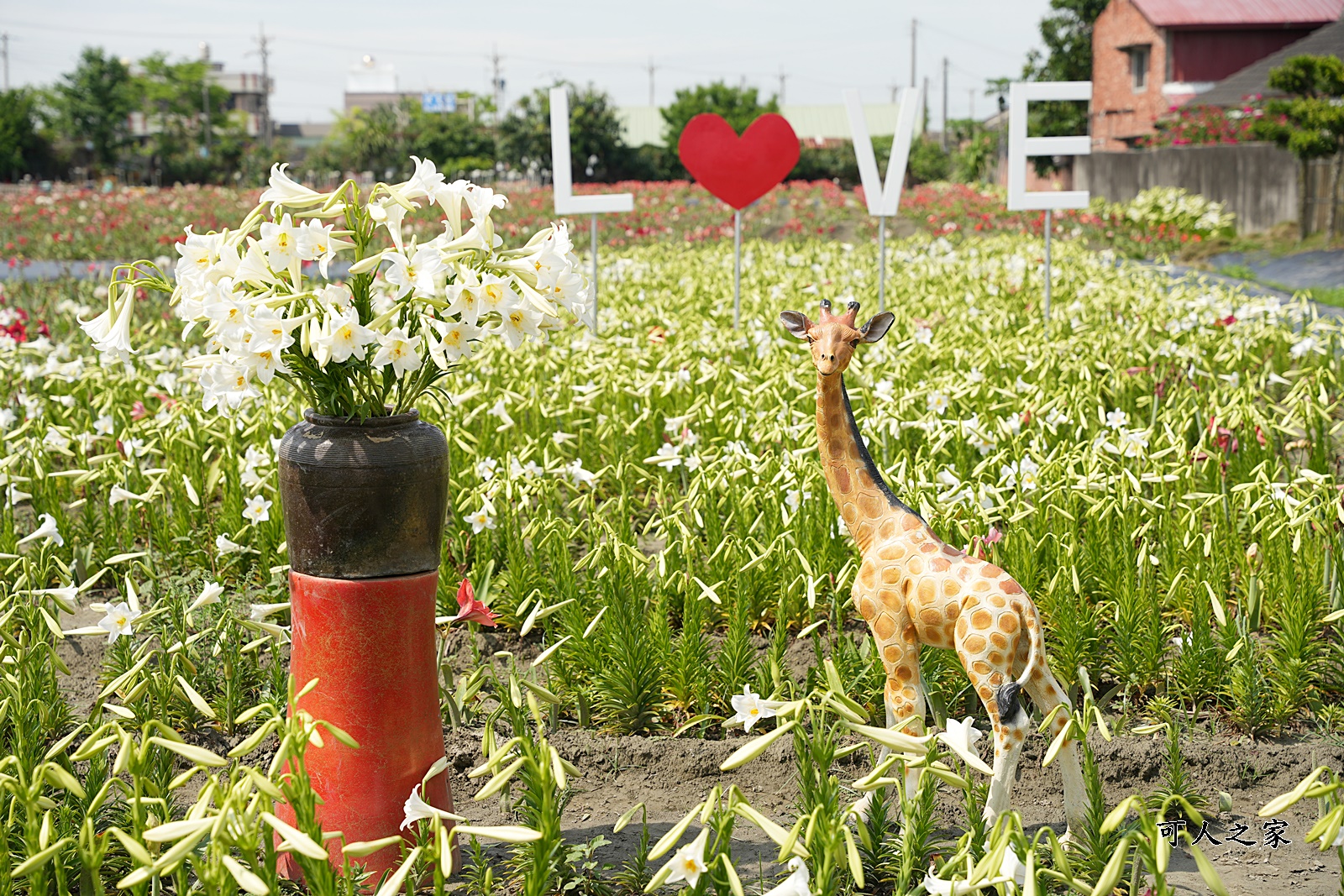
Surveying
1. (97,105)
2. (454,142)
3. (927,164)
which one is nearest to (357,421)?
(454,142)

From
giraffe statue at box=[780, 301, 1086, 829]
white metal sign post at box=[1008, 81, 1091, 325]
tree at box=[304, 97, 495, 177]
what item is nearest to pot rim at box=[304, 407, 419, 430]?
giraffe statue at box=[780, 301, 1086, 829]

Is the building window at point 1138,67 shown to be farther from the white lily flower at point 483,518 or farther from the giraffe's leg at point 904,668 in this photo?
the giraffe's leg at point 904,668

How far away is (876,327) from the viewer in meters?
2.68

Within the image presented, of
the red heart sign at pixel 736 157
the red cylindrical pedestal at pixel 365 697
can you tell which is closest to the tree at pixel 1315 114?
the red heart sign at pixel 736 157

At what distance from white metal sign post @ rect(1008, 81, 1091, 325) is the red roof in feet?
89.9

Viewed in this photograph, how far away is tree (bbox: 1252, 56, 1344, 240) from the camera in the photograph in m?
17.6

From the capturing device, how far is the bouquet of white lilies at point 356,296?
2.21 meters

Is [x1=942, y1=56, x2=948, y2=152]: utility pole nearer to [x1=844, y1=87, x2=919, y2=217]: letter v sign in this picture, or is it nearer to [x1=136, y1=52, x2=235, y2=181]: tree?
[x1=136, y1=52, x2=235, y2=181]: tree

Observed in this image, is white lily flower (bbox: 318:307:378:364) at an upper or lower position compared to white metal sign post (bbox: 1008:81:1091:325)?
lower

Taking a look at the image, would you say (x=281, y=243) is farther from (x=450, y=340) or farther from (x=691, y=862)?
(x=691, y=862)

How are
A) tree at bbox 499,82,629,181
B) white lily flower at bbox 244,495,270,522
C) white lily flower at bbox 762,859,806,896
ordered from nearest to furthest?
1. white lily flower at bbox 762,859,806,896
2. white lily flower at bbox 244,495,270,522
3. tree at bbox 499,82,629,181

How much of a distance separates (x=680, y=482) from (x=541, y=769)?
3.16 m

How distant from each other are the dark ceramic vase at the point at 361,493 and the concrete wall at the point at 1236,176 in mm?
21288

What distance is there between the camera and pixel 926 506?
364 cm
